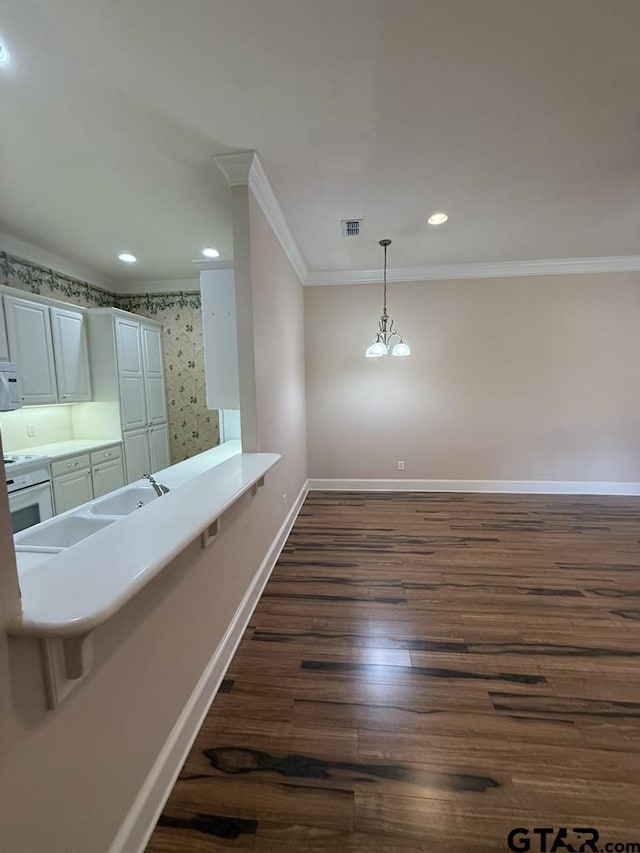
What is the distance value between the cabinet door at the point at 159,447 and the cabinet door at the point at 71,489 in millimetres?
1023

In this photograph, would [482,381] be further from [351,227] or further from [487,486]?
[351,227]

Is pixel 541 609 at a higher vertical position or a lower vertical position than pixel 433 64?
lower

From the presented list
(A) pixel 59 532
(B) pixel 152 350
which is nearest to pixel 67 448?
(B) pixel 152 350

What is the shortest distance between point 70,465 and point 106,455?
49 centimetres

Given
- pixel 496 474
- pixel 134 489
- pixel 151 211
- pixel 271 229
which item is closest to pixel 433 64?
pixel 271 229

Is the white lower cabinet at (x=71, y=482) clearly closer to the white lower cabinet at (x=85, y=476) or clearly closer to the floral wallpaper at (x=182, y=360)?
the white lower cabinet at (x=85, y=476)

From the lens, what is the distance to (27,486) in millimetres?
2797

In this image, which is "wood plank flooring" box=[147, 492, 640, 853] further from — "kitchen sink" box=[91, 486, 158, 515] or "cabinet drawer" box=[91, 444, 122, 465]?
"cabinet drawer" box=[91, 444, 122, 465]

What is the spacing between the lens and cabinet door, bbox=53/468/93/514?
3115mm

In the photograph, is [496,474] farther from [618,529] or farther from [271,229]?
[271,229]

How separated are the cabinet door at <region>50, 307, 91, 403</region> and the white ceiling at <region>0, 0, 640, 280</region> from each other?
826 mm

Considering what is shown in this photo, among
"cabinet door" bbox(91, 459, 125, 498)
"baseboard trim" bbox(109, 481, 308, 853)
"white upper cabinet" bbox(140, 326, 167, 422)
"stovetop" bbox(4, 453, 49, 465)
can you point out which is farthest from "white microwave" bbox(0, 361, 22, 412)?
"baseboard trim" bbox(109, 481, 308, 853)

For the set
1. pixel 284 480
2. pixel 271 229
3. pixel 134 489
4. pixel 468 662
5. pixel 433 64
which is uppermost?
pixel 433 64

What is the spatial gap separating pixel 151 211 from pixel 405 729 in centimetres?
363
